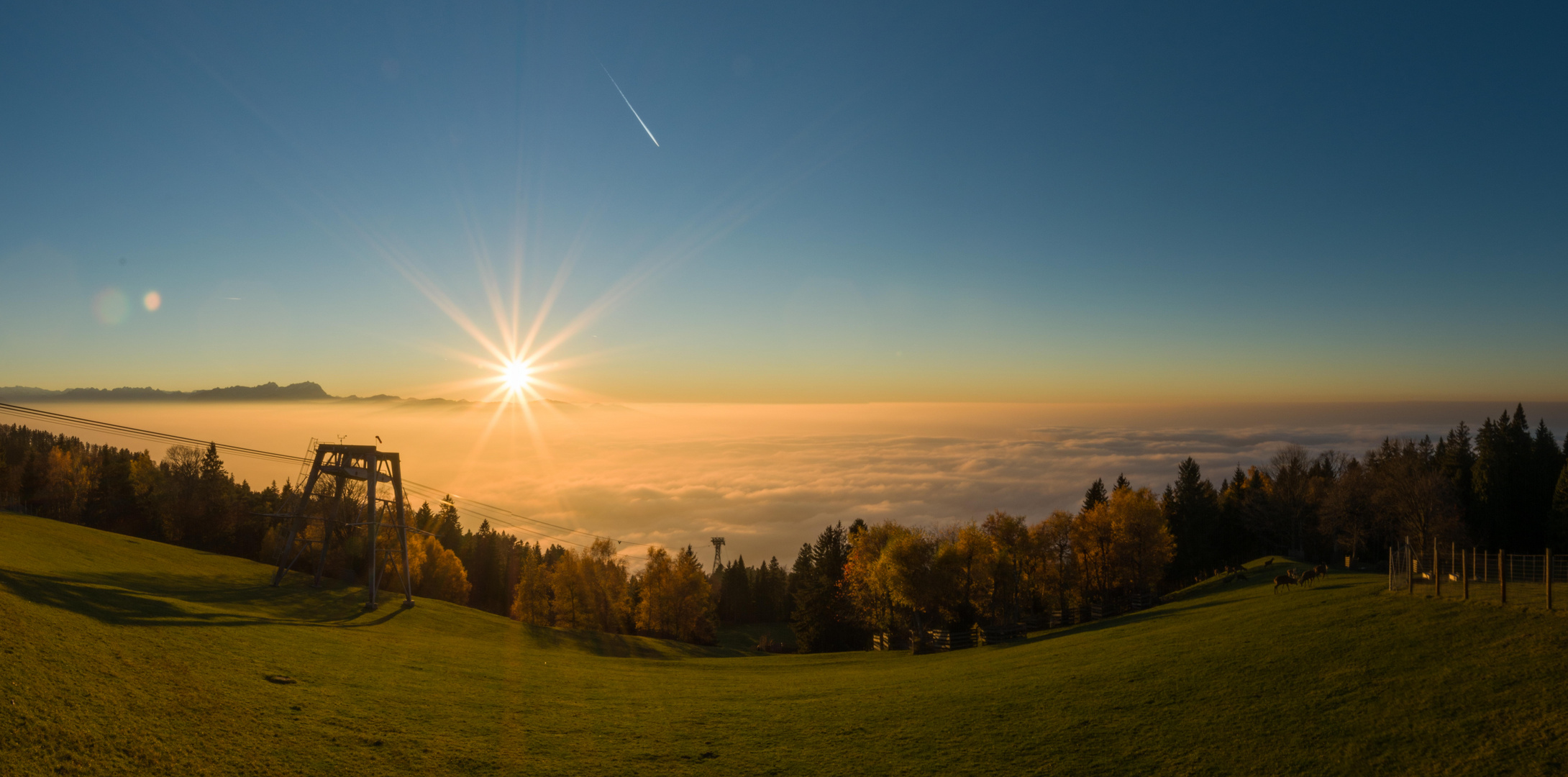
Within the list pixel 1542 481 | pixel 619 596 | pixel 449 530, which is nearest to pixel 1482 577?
pixel 619 596

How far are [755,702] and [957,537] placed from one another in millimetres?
39389

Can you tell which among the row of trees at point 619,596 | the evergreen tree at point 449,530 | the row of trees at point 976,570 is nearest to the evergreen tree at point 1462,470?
the row of trees at point 976,570

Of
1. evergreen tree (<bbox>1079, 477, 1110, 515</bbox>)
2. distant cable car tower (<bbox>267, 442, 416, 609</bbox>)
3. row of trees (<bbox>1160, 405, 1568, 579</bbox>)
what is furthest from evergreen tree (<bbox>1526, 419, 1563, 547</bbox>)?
distant cable car tower (<bbox>267, 442, 416, 609</bbox>)

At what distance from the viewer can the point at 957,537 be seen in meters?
63.1

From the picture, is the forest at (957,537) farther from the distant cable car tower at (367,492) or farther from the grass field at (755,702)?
the grass field at (755,702)

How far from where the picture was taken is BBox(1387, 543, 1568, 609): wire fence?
24.8 meters

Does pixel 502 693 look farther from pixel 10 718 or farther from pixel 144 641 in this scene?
pixel 10 718

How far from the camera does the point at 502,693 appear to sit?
2541 cm

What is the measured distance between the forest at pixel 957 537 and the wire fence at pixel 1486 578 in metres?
28.8

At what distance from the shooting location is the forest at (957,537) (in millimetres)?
64750

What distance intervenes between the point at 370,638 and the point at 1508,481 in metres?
128

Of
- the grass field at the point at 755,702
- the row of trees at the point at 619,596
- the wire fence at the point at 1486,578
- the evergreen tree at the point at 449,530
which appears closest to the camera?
the grass field at the point at 755,702

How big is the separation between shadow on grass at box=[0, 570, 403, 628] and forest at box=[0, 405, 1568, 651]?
25877 millimetres

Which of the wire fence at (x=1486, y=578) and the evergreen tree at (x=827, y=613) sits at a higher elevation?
the wire fence at (x=1486, y=578)
